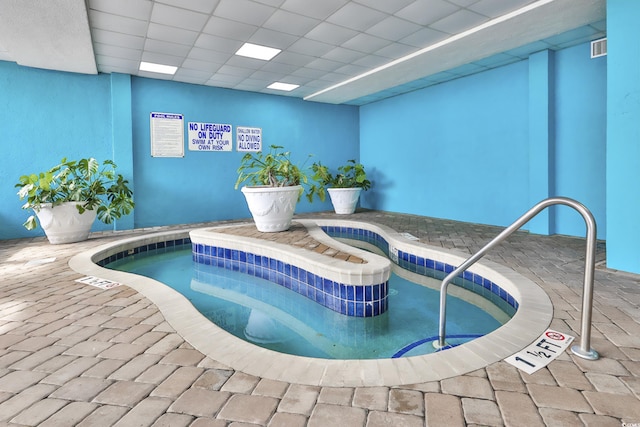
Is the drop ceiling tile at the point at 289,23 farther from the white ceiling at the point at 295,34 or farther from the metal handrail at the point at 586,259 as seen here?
the metal handrail at the point at 586,259

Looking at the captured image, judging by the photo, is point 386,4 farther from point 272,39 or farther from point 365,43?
point 272,39

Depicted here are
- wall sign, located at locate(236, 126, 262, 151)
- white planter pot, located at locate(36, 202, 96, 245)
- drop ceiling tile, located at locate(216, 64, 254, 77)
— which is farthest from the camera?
wall sign, located at locate(236, 126, 262, 151)

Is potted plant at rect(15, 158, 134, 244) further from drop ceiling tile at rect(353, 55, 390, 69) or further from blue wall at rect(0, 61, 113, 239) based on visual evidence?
drop ceiling tile at rect(353, 55, 390, 69)

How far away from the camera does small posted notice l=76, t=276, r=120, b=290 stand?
275 centimetres

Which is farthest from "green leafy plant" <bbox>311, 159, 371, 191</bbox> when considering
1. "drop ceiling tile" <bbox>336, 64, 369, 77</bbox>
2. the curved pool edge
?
the curved pool edge

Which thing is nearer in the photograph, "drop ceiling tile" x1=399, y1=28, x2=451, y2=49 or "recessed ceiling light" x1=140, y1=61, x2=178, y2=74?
"drop ceiling tile" x1=399, y1=28, x2=451, y2=49

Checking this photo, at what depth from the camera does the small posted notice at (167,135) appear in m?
6.38

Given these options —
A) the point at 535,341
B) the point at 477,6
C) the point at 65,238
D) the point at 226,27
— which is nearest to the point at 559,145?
the point at 477,6

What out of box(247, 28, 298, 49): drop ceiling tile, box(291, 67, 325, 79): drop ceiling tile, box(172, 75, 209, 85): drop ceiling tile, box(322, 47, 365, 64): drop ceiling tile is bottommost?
box(247, 28, 298, 49): drop ceiling tile

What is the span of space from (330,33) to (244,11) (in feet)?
3.79

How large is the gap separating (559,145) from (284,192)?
3962mm

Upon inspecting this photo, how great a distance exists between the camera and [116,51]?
4.87 m

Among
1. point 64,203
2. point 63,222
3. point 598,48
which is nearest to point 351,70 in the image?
point 598,48

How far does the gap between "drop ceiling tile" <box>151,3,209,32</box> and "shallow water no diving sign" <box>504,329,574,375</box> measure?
14.0 feet
